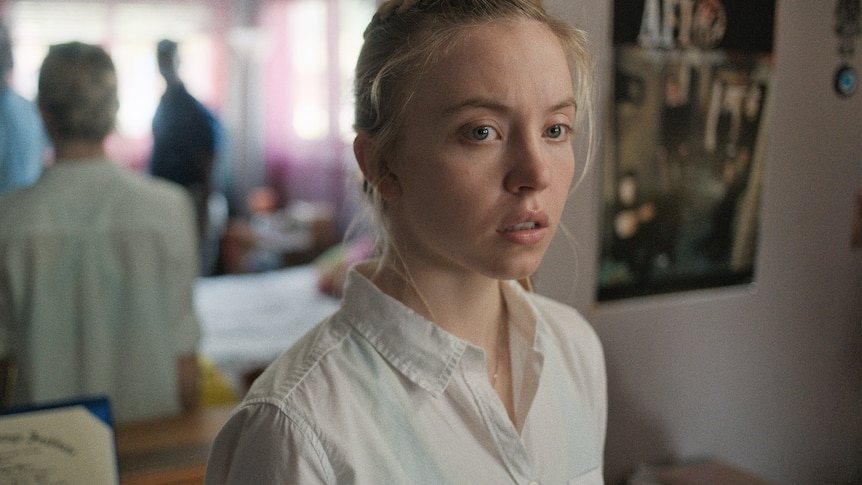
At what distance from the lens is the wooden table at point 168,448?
1.48 meters

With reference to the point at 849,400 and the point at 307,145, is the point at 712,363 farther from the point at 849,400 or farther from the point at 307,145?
the point at 307,145

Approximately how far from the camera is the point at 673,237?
1.71m

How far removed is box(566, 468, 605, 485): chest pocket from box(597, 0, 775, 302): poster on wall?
67 cm

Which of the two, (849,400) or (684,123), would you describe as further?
(849,400)

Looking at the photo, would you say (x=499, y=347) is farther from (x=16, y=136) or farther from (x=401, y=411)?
Result: (x=16, y=136)

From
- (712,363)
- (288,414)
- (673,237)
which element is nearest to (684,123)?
(673,237)

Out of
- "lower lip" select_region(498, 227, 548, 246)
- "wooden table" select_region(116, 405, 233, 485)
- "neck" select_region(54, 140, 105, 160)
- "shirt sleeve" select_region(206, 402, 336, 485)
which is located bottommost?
"wooden table" select_region(116, 405, 233, 485)

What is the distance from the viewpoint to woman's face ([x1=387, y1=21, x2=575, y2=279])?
0.76m

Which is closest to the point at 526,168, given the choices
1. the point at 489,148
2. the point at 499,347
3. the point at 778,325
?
the point at 489,148

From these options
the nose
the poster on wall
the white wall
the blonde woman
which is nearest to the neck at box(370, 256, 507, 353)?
the blonde woman

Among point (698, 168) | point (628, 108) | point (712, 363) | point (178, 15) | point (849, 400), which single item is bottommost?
point (849, 400)

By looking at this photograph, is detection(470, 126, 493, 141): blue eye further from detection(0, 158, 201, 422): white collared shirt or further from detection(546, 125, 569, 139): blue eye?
detection(0, 158, 201, 422): white collared shirt

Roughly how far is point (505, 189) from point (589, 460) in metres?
0.41

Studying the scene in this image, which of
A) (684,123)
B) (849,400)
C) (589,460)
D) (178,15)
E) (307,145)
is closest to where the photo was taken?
(589,460)
